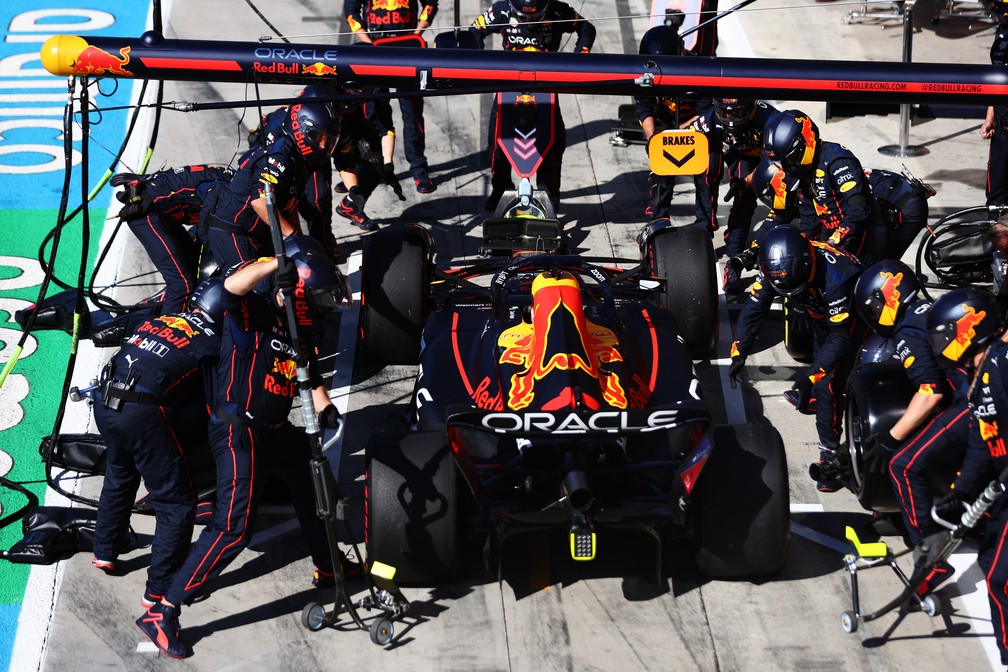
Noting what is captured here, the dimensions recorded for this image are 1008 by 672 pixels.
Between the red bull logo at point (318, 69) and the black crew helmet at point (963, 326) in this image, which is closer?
the black crew helmet at point (963, 326)

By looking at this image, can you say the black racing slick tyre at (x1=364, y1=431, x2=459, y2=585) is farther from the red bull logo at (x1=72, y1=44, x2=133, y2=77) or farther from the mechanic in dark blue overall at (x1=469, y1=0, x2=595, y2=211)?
the mechanic in dark blue overall at (x1=469, y1=0, x2=595, y2=211)

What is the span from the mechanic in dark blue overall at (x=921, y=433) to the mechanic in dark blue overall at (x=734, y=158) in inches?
113

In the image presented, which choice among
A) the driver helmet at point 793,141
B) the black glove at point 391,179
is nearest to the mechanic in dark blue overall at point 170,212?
the black glove at point 391,179

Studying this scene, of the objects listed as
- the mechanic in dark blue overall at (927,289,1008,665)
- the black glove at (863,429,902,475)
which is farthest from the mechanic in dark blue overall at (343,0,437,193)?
the mechanic in dark blue overall at (927,289,1008,665)

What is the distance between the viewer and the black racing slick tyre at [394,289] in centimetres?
836

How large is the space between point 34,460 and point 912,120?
938 cm

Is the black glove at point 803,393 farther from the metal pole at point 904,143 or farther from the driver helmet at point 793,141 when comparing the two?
the metal pole at point 904,143

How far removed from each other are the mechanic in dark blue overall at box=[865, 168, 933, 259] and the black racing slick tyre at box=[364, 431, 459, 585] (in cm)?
428

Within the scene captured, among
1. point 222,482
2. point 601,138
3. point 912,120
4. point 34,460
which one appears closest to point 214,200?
point 34,460

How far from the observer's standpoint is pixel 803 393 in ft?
26.5

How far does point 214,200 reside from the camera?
844cm

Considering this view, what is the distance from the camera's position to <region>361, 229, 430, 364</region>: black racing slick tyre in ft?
27.4

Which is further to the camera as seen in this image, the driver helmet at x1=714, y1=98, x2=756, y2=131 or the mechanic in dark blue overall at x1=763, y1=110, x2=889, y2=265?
the driver helmet at x1=714, y1=98, x2=756, y2=131

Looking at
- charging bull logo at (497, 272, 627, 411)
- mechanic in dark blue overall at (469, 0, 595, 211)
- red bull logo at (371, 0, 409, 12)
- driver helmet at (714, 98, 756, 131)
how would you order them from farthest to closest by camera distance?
red bull logo at (371, 0, 409, 12)
mechanic in dark blue overall at (469, 0, 595, 211)
driver helmet at (714, 98, 756, 131)
charging bull logo at (497, 272, 627, 411)
